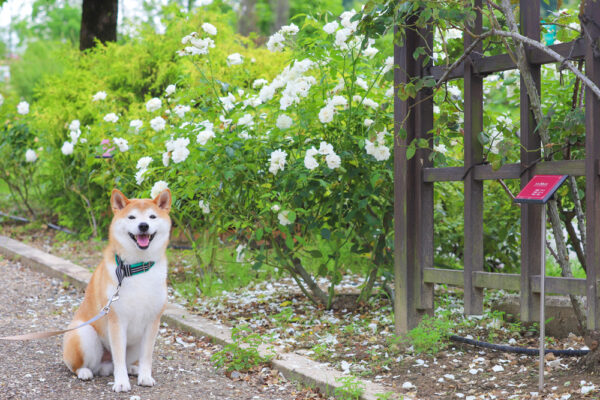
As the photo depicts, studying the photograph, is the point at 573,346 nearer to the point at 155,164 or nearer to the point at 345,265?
the point at 345,265

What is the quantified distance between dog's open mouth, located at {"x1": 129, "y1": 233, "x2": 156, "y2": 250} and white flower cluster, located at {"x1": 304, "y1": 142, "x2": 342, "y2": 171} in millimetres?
1169

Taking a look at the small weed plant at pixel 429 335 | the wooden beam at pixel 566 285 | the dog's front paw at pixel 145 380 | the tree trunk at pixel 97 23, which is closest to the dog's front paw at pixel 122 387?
the dog's front paw at pixel 145 380

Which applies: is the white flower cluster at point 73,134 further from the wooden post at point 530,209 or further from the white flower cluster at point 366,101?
the wooden post at point 530,209

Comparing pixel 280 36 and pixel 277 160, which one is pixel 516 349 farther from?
pixel 280 36

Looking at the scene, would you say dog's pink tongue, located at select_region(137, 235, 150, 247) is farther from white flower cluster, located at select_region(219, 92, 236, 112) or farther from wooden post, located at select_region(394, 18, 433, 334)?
white flower cluster, located at select_region(219, 92, 236, 112)

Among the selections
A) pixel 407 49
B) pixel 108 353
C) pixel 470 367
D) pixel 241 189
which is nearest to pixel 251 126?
pixel 241 189

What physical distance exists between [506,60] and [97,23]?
27.7 ft

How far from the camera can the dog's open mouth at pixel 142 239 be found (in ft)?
11.3

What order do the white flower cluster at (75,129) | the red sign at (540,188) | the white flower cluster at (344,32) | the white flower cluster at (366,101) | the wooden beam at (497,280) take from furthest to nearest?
the white flower cluster at (75,129) < the white flower cluster at (366,101) < the white flower cluster at (344,32) < the wooden beam at (497,280) < the red sign at (540,188)

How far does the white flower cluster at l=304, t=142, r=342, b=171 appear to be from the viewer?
4234 millimetres

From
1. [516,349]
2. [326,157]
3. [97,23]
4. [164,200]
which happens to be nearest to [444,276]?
[516,349]

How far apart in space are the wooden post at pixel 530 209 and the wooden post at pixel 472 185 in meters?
0.29

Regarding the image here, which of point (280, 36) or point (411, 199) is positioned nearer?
point (411, 199)

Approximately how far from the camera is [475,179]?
3625 millimetres
